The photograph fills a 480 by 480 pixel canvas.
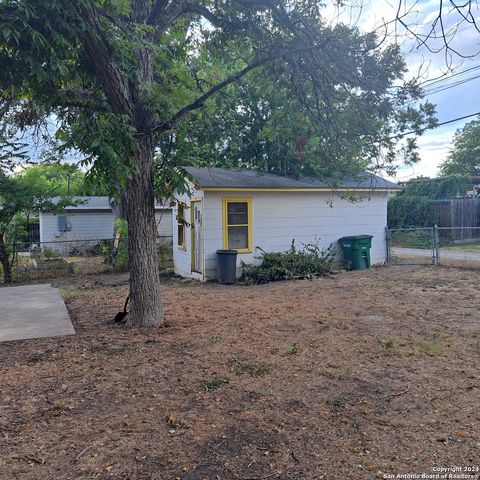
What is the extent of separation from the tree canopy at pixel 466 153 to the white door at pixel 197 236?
32.5m

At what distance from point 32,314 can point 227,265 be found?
4.83m

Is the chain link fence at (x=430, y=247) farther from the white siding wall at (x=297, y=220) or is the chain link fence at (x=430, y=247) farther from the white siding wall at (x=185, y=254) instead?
the white siding wall at (x=185, y=254)

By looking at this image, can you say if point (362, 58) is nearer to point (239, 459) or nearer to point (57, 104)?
point (57, 104)

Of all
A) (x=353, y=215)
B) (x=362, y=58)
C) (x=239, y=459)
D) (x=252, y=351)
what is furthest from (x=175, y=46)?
(x=353, y=215)

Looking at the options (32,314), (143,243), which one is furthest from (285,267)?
(32,314)

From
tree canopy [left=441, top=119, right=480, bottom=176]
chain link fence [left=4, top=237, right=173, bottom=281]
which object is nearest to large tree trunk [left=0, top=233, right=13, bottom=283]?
chain link fence [left=4, top=237, right=173, bottom=281]

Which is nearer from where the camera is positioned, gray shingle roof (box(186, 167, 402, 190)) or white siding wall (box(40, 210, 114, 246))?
gray shingle roof (box(186, 167, 402, 190))

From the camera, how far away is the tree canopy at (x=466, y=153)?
38.1 m

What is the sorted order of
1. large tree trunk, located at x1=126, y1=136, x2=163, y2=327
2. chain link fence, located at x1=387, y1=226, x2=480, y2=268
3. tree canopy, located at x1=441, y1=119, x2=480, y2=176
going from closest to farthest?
large tree trunk, located at x1=126, y1=136, x2=163, y2=327, chain link fence, located at x1=387, y1=226, x2=480, y2=268, tree canopy, located at x1=441, y1=119, x2=480, y2=176

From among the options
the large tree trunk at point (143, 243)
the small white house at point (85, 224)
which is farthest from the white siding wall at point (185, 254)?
the small white house at point (85, 224)

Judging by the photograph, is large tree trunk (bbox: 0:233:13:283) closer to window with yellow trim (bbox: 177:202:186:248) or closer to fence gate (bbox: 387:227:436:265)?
window with yellow trim (bbox: 177:202:186:248)

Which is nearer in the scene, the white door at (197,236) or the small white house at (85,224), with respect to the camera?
the white door at (197,236)

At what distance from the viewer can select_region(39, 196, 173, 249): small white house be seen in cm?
2392

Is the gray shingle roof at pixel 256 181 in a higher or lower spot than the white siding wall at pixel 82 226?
higher
